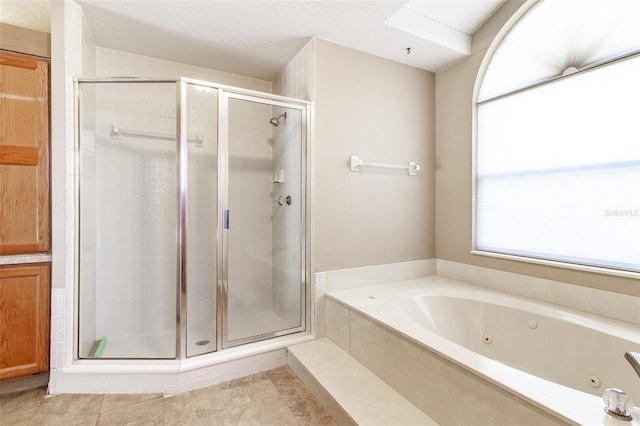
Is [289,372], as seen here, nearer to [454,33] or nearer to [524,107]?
[524,107]

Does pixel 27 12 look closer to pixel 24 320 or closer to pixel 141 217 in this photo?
pixel 141 217

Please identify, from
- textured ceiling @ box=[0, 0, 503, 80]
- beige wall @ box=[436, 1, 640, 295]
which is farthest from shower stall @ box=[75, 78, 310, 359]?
beige wall @ box=[436, 1, 640, 295]

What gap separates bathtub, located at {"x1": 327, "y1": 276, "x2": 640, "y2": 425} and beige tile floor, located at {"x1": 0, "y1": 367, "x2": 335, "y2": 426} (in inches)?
18.4

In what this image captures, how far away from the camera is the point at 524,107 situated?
2146 millimetres

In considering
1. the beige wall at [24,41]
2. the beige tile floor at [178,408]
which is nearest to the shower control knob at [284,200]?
the beige tile floor at [178,408]

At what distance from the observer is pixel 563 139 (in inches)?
75.5

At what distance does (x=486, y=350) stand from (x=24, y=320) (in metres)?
2.80

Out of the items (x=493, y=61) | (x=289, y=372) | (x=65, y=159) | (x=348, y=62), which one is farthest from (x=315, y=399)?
(x=493, y=61)

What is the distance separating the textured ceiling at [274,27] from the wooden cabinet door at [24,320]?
65.0 inches

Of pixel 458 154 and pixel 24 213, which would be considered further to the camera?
pixel 458 154

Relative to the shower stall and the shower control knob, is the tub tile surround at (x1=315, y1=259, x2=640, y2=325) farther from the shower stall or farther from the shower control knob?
the shower control knob

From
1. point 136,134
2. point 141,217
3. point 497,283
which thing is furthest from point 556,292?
point 136,134

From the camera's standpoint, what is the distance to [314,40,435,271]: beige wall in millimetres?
2230

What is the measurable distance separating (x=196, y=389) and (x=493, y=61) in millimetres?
3133
